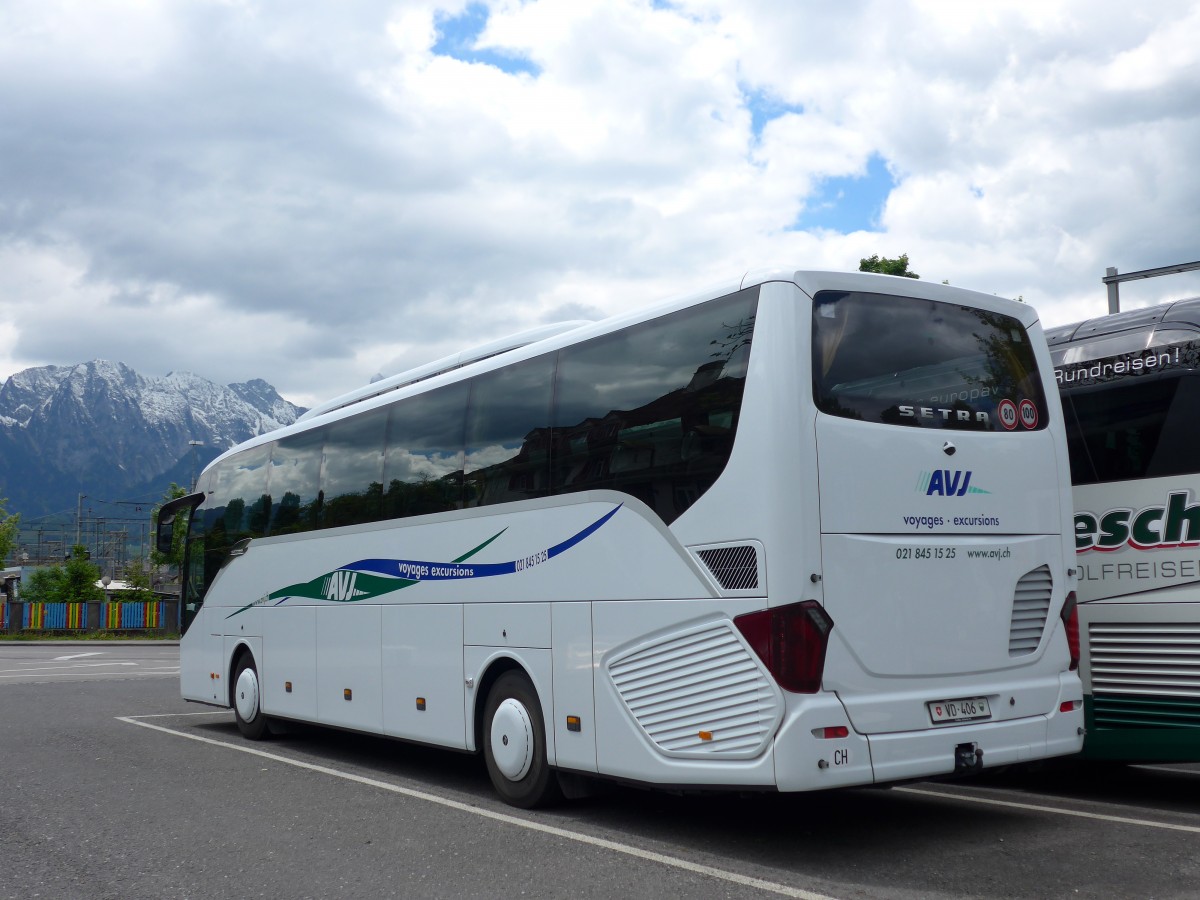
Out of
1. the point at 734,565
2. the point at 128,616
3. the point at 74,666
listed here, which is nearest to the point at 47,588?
the point at 128,616

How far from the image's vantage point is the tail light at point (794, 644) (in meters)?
6.71

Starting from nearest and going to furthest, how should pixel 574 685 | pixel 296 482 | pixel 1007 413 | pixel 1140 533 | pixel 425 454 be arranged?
1. pixel 1007 413
2. pixel 574 685
3. pixel 1140 533
4. pixel 425 454
5. pixel 296 482

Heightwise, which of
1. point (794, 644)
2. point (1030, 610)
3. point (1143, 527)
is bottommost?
point (794, 644)

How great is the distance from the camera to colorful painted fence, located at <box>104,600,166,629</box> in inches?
1975

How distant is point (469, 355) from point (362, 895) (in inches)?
225

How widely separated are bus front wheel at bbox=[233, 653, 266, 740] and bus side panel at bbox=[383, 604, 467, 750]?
11.2 feet

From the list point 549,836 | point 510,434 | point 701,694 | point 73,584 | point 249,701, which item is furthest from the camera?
point 73,584

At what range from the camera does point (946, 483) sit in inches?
293

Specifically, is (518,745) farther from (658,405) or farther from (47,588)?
(47,588)

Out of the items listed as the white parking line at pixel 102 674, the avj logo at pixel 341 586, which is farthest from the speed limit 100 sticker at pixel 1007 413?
the white parking line at pixel 102 674

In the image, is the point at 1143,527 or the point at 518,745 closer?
the point at 1143,527

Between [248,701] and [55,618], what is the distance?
41009 millimetres

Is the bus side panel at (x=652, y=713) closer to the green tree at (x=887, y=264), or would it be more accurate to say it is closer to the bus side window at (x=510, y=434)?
the bus side window at (x=510, y=434)

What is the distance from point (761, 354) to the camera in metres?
7.11
